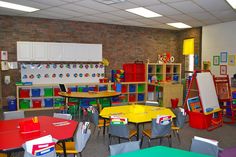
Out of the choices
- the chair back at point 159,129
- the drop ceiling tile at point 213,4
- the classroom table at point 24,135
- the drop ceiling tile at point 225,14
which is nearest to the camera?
the classroom table at point 24,135

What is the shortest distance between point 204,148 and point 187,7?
453 centimetres

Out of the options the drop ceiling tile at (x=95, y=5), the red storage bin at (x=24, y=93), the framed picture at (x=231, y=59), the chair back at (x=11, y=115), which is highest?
the drop ceiling tile at (x=95, y=5)

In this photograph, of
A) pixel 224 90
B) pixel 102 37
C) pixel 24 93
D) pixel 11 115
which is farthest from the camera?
pixel 102 37

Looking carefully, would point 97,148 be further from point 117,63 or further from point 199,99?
point 117,63

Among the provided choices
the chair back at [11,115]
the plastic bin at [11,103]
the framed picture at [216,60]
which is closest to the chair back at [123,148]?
the chair back at [11,115]

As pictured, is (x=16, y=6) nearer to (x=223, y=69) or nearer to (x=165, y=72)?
(x=165, y=72)

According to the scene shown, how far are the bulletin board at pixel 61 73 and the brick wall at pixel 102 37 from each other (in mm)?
408

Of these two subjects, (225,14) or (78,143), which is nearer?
(78,143)

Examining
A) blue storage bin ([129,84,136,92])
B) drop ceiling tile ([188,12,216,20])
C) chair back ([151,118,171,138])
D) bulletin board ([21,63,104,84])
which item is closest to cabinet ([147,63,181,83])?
blue storage bin ([129,84,136,92])

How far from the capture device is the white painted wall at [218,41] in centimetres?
819

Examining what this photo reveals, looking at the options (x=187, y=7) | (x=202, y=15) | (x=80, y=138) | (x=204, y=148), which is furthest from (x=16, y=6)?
(x=204, y=148)

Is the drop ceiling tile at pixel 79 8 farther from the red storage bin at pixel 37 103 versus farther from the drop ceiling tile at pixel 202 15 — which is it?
the red storage bin at pixel 37 103

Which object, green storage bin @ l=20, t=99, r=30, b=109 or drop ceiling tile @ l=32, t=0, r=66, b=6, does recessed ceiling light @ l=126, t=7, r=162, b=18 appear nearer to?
drop ceiling tile @ l=32, t=0, r=66, b=6

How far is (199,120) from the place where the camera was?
6.12 metres
